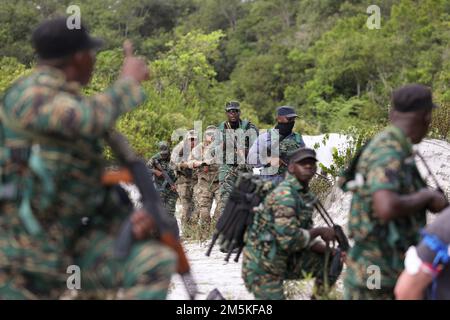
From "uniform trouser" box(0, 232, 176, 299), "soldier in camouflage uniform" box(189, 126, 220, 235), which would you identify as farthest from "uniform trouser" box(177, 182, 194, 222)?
"uniform trouser" box(0, 232, 176, 299)

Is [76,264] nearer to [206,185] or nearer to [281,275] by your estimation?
[281,275]

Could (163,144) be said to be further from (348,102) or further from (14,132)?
(348,102)

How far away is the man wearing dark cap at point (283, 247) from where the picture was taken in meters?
6.91

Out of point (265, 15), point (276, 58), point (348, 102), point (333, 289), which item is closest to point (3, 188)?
point (333, 289)

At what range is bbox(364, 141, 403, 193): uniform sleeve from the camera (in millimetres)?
5062

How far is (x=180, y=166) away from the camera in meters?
15.0

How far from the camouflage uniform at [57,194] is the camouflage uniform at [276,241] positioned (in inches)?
92.0

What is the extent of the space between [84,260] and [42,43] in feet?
3.70

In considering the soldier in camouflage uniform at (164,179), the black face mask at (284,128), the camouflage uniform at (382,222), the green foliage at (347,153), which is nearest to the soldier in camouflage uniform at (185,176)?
the soldier in camouflage uniform at (164,179)

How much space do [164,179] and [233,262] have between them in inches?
157

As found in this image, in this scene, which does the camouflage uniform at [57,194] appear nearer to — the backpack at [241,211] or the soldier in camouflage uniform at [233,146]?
the backpack at [241,211]

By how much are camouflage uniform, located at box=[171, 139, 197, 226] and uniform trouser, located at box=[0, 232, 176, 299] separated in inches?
401

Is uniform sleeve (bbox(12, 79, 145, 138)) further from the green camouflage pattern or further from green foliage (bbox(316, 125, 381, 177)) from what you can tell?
the green camouflage pattern

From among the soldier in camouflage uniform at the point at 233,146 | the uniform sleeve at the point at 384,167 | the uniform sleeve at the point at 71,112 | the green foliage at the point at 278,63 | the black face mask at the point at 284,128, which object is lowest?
the green foliage at the point at 278,63
